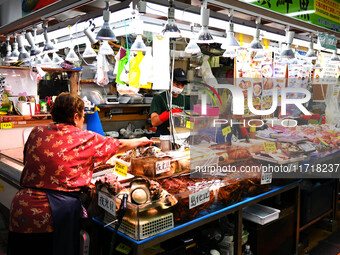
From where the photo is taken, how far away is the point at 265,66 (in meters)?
5.14

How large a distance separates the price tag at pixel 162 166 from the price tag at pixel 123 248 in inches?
20.8

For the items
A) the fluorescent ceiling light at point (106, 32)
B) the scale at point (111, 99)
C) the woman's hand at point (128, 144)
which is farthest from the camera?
the scale at point (111, 99)

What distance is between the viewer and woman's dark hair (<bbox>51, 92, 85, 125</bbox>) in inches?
84.3

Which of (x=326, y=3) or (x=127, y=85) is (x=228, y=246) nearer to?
(x=127, y=85)

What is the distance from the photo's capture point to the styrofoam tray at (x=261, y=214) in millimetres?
2708

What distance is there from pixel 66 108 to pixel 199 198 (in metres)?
1.10

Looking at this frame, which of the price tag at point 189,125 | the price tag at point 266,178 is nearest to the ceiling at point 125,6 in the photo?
the price tag at point 189,125

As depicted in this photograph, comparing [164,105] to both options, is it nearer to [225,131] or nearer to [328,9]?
[225,131]

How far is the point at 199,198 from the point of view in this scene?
6.89ft

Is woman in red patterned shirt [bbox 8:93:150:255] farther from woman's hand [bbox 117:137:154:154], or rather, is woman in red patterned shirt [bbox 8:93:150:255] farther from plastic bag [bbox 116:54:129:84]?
plastic bag [bbox 116:54:129:84]

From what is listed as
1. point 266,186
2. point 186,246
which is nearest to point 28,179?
point 186,246

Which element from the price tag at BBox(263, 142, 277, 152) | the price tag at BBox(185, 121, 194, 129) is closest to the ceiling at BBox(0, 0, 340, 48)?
the price tag at BBox(185, 121, 194, 129)

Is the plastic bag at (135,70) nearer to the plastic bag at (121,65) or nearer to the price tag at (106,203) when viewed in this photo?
the plastic bag at (121,65)

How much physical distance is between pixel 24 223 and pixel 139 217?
2.72 feet
